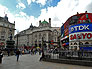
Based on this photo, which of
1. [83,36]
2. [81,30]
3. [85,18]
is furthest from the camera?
[85,18]

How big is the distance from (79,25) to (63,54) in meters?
28.8

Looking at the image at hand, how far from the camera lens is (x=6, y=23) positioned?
214 ft

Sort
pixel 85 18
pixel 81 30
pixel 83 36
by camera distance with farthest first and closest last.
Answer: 1. pixel 85 18
2. pixel 81 30
3. pixel 83 36

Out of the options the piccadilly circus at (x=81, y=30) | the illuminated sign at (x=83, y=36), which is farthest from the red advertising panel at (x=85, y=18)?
the illuminated sign at (x=83, y=36)

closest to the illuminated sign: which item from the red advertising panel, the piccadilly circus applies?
the piccadilly circus

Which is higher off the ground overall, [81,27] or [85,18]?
[85,18]

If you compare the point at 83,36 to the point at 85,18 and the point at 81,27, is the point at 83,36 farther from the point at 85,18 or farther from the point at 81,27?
the point at 85,18

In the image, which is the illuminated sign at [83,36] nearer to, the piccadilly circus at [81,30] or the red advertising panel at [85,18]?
the piccadilly circus at [81,30]

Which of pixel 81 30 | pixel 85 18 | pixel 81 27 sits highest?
pixel 85 18

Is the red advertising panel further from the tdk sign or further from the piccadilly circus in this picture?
the tdk sign

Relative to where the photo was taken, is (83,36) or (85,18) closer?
(83,36)

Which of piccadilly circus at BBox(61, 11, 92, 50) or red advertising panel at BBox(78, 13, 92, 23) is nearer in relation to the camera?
piccadilly circus at BBox(61, 11, 92, 50)

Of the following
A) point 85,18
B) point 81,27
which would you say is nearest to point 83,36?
point 81,27

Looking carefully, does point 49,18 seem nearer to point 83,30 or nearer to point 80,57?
point 83,30
